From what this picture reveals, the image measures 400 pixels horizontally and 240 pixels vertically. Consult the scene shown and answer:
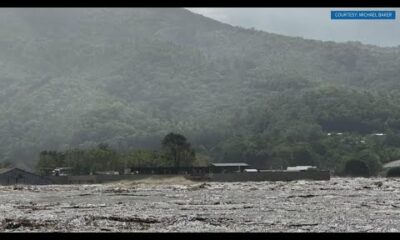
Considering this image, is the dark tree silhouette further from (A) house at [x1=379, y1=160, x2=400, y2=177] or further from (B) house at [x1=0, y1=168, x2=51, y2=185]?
(A) house at [x1=379, y1=160, x2=400, y2=177]

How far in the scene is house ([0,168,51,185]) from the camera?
12038 centimetres

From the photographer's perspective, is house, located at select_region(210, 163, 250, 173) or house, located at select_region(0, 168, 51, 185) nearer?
house, located at select_region(0, 168, 51, 185)

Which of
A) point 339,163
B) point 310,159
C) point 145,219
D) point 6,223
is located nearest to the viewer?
point 6,223

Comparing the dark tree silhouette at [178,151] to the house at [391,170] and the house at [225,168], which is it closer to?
the house at [225,168]

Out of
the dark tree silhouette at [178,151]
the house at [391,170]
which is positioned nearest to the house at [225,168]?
the dark tree silhouette at [178,151]

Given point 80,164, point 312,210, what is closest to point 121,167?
point 80,164

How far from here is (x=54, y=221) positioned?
2839cm

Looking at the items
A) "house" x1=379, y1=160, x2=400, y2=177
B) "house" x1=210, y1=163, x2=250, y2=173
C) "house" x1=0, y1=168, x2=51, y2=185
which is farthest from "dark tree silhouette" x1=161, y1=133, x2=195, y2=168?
"house" x1=379, y1=160, x2=400, y2=177

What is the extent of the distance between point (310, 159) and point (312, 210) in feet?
468

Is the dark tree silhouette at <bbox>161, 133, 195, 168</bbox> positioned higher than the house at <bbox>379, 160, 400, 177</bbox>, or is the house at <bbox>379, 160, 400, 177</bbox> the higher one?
the dark tree silhouette at <bbox>161, 133, 195, 168</bbox>

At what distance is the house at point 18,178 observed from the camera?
120 meters

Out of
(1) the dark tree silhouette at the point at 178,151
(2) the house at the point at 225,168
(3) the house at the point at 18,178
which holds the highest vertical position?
(1) the dark tree silhouette at the point at 178,151
